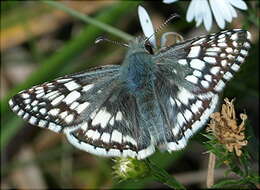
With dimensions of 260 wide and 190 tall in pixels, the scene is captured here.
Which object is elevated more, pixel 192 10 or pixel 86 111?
pixel 192 10

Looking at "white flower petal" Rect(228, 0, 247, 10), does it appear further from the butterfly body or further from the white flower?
the butterfly body

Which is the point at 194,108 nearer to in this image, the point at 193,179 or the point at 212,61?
the point at 212,61

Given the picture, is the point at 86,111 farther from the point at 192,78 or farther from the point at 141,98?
the point at 192,78

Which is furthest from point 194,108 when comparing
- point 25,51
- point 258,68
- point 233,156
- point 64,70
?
point 25,51

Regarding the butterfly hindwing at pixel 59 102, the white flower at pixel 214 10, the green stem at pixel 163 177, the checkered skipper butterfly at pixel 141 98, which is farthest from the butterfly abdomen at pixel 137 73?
the white flower at pixel 214 10

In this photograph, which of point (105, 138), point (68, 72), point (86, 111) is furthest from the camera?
point (68, 72)

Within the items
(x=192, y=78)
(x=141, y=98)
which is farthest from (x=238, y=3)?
(x=141, y=98)

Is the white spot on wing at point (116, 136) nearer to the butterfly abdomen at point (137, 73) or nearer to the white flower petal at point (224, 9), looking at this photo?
the butterfly abdomen at point (137, 73)

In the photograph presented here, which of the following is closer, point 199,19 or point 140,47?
point 140,47
